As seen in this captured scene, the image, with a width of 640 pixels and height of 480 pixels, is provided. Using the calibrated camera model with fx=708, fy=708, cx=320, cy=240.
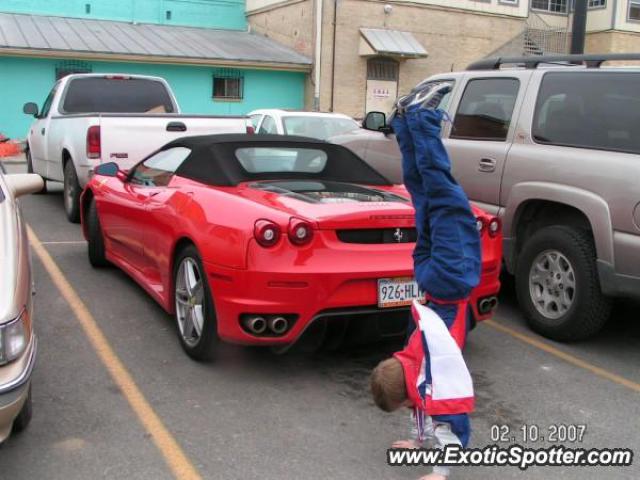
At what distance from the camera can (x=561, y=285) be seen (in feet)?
17.0

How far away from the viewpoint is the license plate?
413 cm

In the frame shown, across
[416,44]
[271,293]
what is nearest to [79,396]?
[271,293]

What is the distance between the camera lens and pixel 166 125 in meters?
8.25

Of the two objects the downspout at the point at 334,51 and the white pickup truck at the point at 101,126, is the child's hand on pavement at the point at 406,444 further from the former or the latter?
the downspout at the point at 334,51

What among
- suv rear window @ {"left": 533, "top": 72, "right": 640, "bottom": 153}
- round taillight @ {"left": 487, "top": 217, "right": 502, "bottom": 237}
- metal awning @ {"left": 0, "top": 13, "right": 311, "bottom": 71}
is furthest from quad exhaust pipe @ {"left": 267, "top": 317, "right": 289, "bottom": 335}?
metal awning @ {"left": 0, "top": 13, "right": 311, "bottom": 71}

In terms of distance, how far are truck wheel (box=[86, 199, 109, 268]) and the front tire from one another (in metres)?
2.13

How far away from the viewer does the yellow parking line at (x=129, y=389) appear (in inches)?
131

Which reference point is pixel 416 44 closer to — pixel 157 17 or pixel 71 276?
pixel 157 17

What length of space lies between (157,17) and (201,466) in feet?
81.5

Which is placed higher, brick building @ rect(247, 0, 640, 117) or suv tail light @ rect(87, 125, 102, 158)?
brick building @ rect(247, 0, 640, 117)

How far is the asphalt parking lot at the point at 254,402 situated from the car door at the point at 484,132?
3.72 feet

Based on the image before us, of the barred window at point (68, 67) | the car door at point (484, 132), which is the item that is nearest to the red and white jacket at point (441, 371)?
the car door at point (484, 132)

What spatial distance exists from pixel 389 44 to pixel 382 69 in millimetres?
1231
